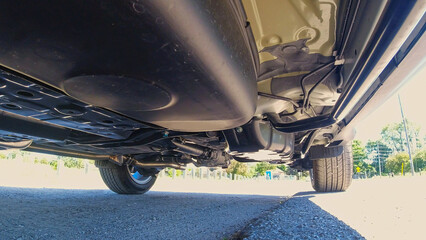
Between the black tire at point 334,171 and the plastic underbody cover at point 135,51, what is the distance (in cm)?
289

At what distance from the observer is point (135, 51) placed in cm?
60

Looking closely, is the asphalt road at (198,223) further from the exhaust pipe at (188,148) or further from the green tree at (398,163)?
the green tree at (398,163)

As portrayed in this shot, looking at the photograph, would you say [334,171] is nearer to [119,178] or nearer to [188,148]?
[188,148]

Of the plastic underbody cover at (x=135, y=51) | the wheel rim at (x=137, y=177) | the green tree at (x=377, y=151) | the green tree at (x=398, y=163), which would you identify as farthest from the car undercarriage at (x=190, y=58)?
the green tree at (x=377, y=151)

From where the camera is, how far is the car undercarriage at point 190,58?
0.54 m

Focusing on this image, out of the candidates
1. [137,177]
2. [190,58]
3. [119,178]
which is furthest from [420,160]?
[190,58]

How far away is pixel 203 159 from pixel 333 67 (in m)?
1.87

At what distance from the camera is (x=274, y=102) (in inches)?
57.7

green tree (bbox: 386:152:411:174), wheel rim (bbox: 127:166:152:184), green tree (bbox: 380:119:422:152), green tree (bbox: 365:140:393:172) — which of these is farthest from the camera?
green tree (bbox: 365:140:393:172)

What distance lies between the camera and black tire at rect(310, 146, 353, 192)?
11.2 feet

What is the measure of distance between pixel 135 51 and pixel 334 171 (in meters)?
3.47

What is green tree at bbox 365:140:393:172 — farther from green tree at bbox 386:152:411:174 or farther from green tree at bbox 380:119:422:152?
green tree at bbox 386:152:411:174

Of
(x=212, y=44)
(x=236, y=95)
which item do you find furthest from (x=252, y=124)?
(x=212, y=44)

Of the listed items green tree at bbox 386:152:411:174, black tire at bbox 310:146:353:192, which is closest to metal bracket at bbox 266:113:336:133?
black tire at bbox 310:146:353:192
